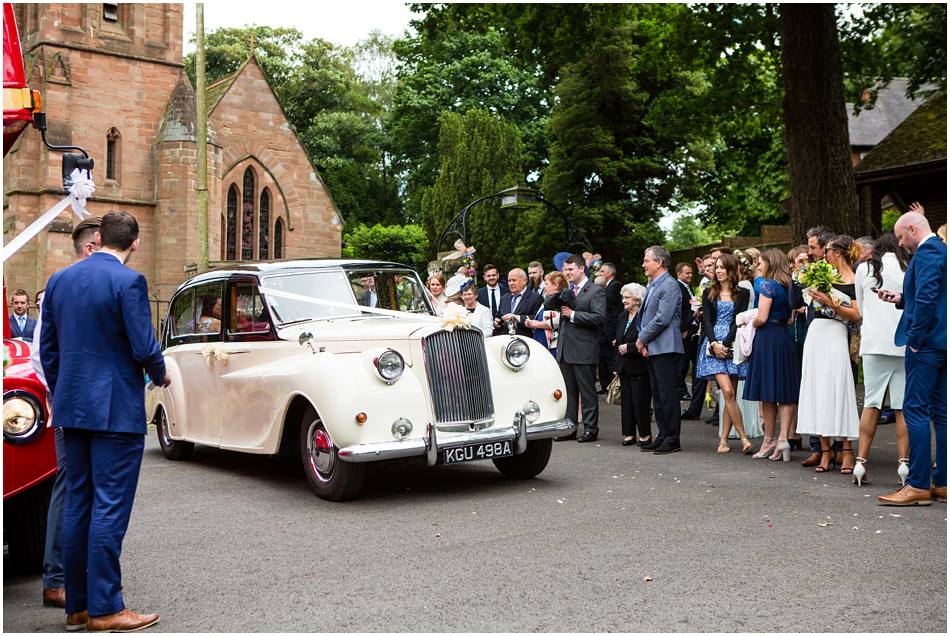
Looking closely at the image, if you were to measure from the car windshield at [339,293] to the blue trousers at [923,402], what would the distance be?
14.4 ft

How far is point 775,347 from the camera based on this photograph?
9.29 m

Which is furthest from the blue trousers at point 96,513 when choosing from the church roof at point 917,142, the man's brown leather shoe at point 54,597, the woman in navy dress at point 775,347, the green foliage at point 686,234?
the green foliage at point 686,234

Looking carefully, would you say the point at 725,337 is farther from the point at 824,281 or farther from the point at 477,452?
the point at 477,452

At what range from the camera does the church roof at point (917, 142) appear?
2438 centimetres

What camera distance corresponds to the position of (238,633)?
4.35 meters

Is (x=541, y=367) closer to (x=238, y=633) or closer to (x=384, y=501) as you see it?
(x=384, y=501)

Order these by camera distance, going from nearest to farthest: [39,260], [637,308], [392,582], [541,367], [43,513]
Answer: [392,582] → [43,513] → [541,367] → [637,308] → [39,260]

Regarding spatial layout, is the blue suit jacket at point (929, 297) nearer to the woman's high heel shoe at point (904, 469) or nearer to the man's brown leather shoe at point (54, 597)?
the woman's high heel shoe at point (904, 469)

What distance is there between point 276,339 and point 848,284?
17.1 ft

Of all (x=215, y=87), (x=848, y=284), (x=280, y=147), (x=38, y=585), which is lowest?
(x=38, y=585)

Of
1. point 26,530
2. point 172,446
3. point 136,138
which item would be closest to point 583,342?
point 172,446

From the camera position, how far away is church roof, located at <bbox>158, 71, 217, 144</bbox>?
34.1 meters


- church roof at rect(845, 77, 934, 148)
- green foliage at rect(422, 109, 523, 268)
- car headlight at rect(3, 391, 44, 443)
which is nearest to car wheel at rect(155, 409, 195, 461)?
car headlight at rect(3, 391, 44, 443)

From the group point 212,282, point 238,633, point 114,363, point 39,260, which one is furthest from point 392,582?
point 39,260
